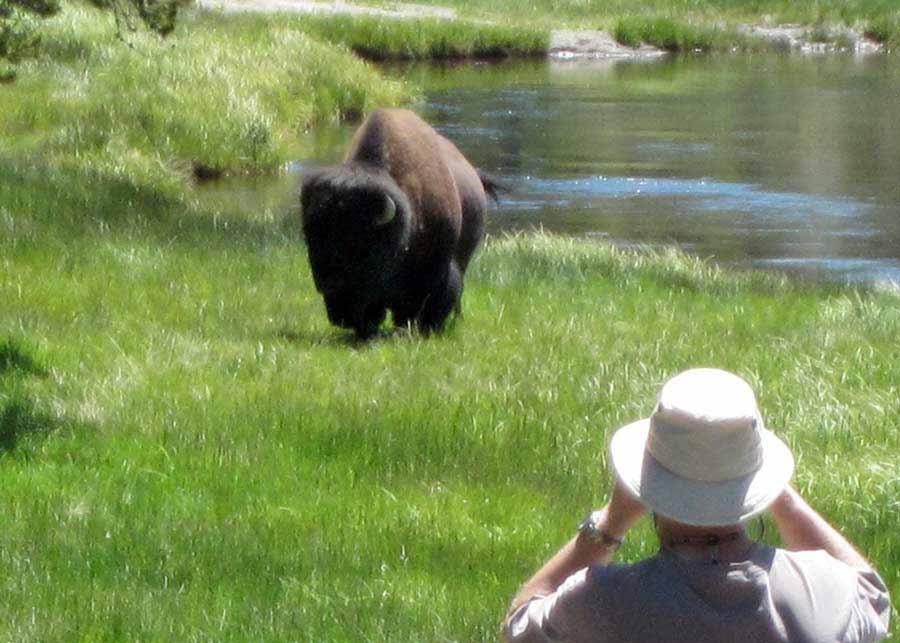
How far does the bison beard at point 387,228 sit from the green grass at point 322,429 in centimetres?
29

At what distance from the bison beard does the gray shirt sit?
6018 mm

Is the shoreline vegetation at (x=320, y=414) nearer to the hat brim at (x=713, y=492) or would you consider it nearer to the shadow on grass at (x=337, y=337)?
the shadow on grass at (x=337, y=337)

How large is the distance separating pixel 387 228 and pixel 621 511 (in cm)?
591

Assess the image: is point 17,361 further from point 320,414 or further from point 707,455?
point 707,455

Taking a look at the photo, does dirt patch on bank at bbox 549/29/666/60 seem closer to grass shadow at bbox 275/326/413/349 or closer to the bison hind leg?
the bison hind leg

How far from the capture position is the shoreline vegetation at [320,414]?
515 cm

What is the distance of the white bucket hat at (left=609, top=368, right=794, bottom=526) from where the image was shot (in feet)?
9.64

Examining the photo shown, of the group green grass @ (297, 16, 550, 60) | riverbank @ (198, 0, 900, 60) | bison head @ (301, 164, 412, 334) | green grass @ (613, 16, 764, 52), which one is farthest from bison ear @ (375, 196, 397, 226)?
green grass @ (613, 16, 764, 52)

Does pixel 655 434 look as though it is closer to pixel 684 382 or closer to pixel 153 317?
pixel 684 382

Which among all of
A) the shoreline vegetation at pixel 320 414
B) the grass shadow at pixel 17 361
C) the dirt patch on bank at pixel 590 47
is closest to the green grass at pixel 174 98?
the shoreline vegetation at pixel 320 414

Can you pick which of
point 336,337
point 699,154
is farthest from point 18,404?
point 699,154

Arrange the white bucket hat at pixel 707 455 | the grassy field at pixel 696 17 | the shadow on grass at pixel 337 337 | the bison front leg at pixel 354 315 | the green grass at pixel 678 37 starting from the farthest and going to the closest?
the grassy field at pixel 696 17 < the green grass at pixel 678 37 < the bison front leg at pixel 354 315 < the shadow on grass at pixel 337 337 < the white bucket hat at pixel 707 455

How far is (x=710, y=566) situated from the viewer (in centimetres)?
300

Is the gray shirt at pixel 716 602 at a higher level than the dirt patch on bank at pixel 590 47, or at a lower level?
higher
